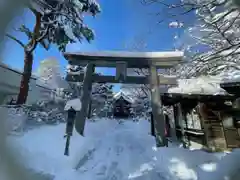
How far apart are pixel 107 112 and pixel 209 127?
5.65 m

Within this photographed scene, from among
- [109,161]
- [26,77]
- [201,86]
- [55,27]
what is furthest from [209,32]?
[26,77]

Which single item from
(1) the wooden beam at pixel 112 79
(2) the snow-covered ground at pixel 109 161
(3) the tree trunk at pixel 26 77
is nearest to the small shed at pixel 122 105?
(1) the wooden beam at pixel 112 79

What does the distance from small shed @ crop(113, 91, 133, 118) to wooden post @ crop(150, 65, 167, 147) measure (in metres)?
6.53

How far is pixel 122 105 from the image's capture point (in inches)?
396

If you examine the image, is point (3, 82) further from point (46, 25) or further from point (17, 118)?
point (46, 25)

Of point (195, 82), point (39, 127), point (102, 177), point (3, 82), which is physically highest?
point (195, 82)

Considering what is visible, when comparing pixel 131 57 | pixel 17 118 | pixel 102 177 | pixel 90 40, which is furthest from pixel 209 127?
pixel 17 118

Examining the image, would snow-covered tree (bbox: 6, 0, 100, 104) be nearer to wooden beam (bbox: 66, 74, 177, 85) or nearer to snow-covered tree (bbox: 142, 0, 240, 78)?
wooden beam (bbox: 66, 74, 177, 85)

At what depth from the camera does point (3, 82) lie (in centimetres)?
253

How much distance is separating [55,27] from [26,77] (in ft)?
3.85

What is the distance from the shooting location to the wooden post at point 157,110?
9.98 ft

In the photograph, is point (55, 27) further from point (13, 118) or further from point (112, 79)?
point (13, 118)

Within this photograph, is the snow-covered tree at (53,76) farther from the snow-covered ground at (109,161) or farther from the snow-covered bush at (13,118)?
the snow-covered ground at (109,161)

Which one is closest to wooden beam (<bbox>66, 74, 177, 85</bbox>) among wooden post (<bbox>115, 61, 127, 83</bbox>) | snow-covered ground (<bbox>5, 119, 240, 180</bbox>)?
wooden post (<bbox>115, 61, 127, 83</bbox>)
